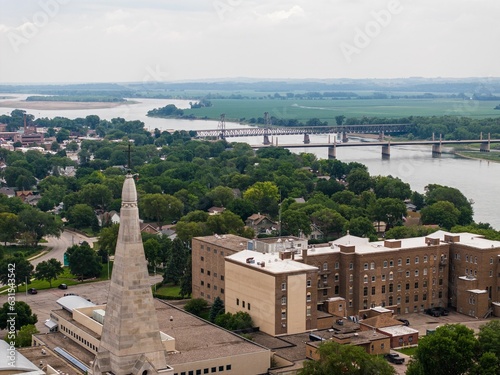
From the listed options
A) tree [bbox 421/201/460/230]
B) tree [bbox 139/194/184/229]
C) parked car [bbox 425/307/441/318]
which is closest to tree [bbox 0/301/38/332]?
parked car [bbox 425/307/441/318]

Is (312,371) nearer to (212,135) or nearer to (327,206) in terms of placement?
(327,206)

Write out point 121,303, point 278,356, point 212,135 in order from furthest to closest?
point 212,135
point 278,356
point 121,303

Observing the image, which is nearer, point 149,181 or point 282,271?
point 282,271

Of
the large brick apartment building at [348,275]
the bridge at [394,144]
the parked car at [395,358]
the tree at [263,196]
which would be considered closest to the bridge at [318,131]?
the bridge at [394,144]

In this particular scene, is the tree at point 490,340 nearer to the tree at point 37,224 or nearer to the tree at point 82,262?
the tree at point 82,262

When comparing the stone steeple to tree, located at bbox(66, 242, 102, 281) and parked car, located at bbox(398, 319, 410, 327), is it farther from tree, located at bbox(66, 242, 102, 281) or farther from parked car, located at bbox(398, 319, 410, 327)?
tree, located at bbox(66, 242, 102, 281)

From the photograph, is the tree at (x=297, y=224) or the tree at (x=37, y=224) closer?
the tree at (x=297, y=224)

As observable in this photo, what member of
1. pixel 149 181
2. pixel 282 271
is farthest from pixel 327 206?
pixel 282 271
